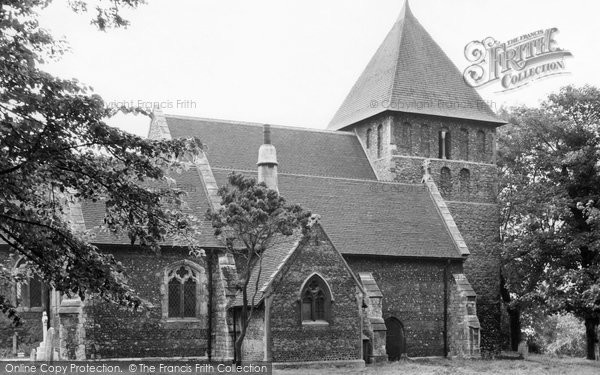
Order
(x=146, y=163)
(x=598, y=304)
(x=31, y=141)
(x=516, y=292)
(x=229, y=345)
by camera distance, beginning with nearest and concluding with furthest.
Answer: (x=31, y=141), (x=146, y=163), (x=229, y=345), (x=598, y=304), (x=516, y=292)

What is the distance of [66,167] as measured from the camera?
1172 cm

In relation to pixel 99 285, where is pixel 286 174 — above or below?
above

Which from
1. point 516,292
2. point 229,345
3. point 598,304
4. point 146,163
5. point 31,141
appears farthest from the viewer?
point 516,292

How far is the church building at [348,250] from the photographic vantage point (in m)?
29.0

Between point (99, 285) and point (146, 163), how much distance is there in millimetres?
1867

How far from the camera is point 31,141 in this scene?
11344 mm

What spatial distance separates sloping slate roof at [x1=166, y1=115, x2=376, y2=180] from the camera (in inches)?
1521

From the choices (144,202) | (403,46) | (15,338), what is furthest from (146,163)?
(403,46)

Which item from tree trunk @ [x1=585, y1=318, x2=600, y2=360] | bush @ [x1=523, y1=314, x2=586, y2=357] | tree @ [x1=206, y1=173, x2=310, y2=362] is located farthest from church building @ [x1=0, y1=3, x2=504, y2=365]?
bush @ [x1=523, y1=314, x2=586, y2=357]

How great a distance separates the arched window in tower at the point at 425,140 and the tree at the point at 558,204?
462 cm

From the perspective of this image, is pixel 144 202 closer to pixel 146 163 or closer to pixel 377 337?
pixel 146 163

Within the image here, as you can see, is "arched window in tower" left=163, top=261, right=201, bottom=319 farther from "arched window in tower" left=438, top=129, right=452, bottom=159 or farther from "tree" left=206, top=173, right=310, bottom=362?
"arched window in tower" left=438, top=129, right=452, bottom=159

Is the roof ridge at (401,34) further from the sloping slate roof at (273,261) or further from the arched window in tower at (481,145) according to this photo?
the sloping slate roof at (273,261)

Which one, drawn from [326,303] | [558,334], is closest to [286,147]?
[326,303]
